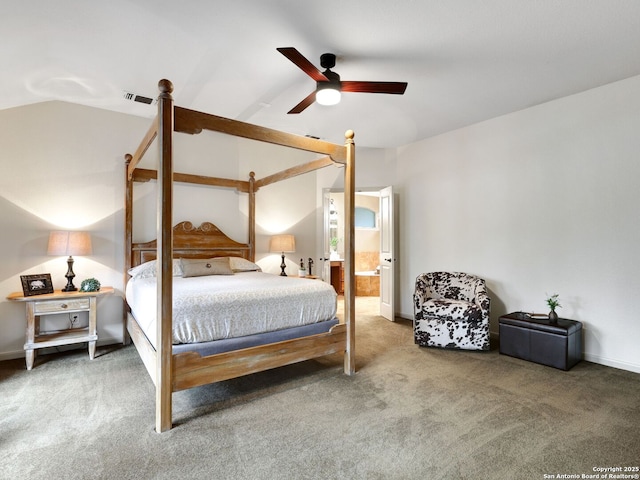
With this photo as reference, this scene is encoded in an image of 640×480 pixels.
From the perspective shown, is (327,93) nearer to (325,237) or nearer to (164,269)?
(164,269)

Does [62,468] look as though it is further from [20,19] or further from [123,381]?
[20,19]

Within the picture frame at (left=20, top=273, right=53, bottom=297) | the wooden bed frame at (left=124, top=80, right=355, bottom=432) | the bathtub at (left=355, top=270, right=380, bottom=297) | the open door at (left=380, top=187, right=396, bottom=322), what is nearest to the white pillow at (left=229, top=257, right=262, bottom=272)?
the wooden bed frame at (left=124, top=80, right=355, bottom=432)

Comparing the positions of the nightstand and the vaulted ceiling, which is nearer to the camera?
Answer: the vaulted ceiling

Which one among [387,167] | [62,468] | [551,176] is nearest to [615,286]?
[551,176]

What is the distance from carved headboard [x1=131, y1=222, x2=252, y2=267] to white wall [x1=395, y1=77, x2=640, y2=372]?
3091mm

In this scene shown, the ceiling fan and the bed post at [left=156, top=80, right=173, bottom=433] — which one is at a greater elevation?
the ceiling fan

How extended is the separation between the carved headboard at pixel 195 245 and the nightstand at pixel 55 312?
2.40 feet

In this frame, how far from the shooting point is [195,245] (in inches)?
181

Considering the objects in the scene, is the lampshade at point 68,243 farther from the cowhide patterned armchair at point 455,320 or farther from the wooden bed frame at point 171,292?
the cowhide patterned armchair at point 455,320

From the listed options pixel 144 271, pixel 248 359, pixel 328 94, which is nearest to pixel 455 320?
pixel 248 359

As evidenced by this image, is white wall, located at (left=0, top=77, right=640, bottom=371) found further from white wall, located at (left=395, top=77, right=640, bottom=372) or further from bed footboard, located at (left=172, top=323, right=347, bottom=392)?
bed footboard, located at (left=172, top=323, right=347, bottom=392)

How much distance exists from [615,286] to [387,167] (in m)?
3.50

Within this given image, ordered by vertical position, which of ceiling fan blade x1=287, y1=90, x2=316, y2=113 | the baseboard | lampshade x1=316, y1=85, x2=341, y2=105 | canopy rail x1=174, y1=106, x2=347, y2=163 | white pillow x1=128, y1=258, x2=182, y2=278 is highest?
ceiling fan blade x1=287, y1=90, x2=316, y2=113

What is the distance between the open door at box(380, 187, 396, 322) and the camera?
5.31 meters
